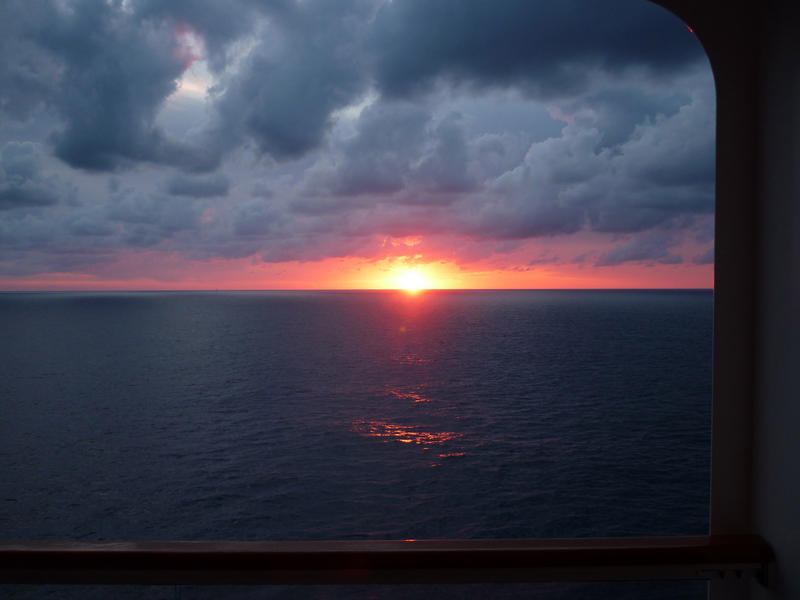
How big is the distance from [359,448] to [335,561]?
23154mm

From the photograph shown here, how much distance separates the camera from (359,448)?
77.4 feet

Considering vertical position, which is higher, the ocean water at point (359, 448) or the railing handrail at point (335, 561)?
the railing handrail at point (335, 561)

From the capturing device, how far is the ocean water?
16703mm

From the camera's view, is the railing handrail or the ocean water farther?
the ocean water

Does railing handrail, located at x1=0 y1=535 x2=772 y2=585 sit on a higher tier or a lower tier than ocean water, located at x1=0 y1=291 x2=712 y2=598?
higher

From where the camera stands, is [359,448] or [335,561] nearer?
[335,561]

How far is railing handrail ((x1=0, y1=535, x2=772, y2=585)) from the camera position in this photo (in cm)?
132

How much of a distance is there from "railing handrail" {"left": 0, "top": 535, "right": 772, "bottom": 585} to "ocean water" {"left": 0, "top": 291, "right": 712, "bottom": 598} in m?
13.6

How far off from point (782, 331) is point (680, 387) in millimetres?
37443

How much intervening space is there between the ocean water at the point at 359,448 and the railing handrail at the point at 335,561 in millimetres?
13593

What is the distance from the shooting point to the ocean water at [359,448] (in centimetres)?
1670

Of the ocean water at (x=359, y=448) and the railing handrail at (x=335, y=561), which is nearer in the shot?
the railing handrail at (x=335, y=561)

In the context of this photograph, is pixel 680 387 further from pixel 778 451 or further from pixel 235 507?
pixel 778 451

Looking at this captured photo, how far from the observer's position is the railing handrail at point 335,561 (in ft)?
4.33
